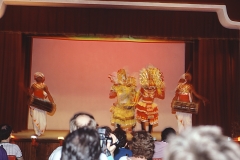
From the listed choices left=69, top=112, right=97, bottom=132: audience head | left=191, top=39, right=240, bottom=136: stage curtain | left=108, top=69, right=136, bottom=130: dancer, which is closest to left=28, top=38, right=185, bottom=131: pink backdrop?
left=191, top=39, right=240, bottom=136: stage curtain

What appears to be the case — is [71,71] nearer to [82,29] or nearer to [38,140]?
[82,29]

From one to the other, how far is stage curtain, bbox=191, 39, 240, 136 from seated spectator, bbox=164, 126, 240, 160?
725 cm

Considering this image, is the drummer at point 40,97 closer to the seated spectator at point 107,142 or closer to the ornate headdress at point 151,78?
the ornate headdress at point 151,78

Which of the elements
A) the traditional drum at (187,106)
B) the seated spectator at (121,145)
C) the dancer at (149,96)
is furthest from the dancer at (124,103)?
the seated spectator at (121,145)

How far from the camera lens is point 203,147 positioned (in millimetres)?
1169

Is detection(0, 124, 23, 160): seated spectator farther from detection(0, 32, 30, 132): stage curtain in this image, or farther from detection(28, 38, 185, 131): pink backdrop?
detection(28, 38, 185, 131): pink backdrop

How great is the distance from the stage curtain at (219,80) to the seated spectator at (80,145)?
6906 millimetres

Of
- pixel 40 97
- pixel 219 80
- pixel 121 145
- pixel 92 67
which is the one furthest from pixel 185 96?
pixel 121 145

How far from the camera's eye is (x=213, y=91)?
328 inches

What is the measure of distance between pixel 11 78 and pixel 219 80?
469 cm

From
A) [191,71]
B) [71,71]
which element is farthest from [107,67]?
[191,71]

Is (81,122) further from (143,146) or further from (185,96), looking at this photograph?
(185,96)

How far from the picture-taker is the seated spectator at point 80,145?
167 centimetres

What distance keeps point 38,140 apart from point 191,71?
4.10 meters
